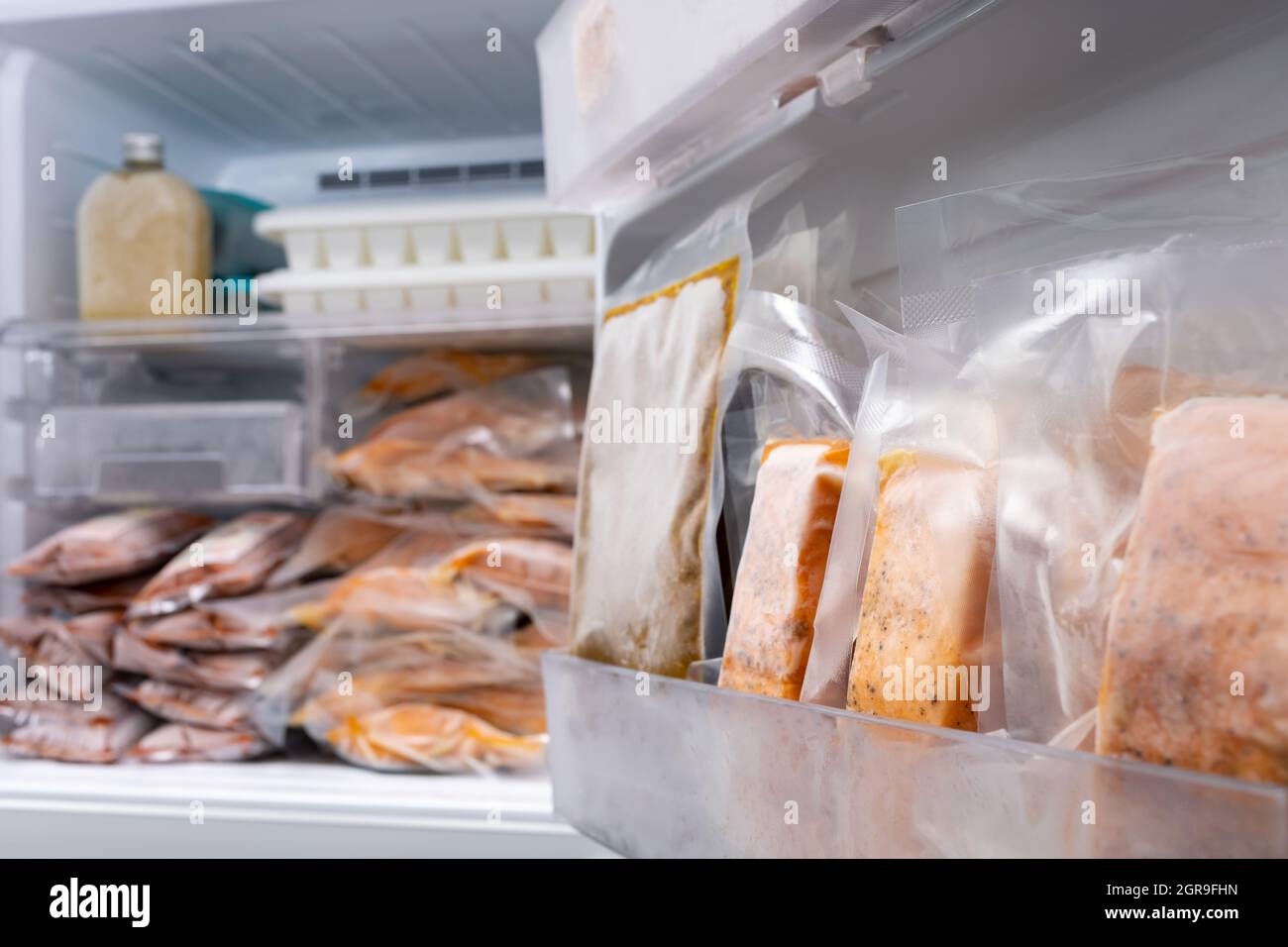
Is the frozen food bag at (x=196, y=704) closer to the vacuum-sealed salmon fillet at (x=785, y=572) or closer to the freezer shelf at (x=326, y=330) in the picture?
the freezer shelf at (x=326, y=330)

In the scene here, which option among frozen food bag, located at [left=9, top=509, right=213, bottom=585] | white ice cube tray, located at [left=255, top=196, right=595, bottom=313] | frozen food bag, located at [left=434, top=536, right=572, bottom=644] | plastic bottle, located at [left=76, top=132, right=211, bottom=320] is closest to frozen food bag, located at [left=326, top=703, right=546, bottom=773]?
frozen food bag, located at [left=434, top=536, right=572, bottom=644]

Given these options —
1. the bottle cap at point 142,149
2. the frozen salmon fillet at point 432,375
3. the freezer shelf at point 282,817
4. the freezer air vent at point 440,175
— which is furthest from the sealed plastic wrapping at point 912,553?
the bottle cap at point 142,149

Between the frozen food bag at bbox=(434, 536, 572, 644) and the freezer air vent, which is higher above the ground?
the freezer air vent

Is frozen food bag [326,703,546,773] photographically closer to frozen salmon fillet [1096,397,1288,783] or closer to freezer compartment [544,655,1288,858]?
freezer compartment [544,655,1288,858]

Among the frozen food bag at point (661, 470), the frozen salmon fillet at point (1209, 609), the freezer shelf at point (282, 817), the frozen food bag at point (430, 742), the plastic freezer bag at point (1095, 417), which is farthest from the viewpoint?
the frozen food bag at point (430, 742)

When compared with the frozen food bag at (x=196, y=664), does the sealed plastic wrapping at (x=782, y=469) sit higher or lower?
higher

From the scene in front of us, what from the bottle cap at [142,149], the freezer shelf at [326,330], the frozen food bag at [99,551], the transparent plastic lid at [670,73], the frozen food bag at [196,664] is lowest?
the frozen food bag at [196,664]

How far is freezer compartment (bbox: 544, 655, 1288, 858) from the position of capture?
0.34m

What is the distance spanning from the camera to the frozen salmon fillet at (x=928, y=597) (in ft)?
1.59

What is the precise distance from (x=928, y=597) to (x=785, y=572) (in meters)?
0.11

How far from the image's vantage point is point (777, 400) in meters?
0.72

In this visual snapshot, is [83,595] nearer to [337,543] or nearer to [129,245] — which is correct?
[337,543]

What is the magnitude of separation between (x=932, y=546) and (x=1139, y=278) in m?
0.15

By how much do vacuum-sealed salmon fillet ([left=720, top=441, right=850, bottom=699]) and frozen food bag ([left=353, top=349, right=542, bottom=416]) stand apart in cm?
86
